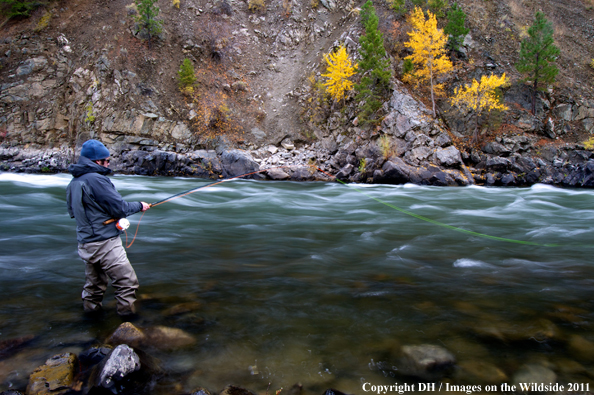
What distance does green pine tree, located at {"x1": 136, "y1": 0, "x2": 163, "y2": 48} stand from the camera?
2845cm

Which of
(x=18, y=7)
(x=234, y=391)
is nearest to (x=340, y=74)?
(x=234, y=391)

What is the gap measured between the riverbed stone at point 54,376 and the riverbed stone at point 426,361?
9.89 feet

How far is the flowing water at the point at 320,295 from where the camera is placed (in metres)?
3.17

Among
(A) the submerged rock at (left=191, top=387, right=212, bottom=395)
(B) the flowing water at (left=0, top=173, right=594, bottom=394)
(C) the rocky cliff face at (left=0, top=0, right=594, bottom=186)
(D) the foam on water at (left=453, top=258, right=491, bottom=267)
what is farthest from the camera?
(C) the rocky cliff face at (left=0, top=0, right=594, bottom=186)

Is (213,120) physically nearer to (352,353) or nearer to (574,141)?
(352,353)

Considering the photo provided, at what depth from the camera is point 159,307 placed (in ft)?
13.9

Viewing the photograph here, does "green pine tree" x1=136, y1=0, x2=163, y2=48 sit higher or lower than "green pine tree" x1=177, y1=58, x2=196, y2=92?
higher

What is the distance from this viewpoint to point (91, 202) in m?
3.48

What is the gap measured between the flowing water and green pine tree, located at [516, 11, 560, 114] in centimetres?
2003

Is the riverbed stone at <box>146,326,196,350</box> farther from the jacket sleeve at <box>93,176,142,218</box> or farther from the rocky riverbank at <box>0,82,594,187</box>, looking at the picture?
the rocky riverbank at <box>0,82,594,187</box>

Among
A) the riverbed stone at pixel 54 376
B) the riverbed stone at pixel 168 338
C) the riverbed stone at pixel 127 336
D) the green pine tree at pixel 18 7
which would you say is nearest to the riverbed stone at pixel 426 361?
the riverbed stone at pixel 168 338

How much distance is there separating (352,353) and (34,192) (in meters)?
16.2

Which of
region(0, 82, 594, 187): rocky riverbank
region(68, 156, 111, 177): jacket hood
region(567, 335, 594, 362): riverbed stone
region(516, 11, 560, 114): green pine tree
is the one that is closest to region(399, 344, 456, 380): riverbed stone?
region(567, 335, 594, 362): riverbed stone

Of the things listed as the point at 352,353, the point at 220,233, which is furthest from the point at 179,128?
the point at 352,353
